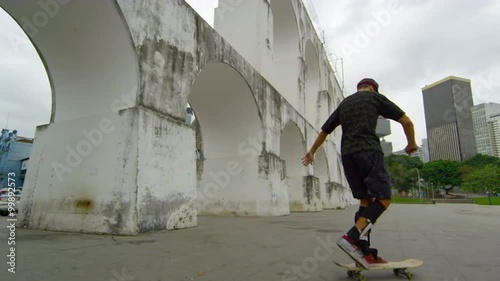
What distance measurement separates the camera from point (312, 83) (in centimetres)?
2275

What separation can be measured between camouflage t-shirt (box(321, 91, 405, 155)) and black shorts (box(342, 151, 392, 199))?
Answer: 57 millimetres

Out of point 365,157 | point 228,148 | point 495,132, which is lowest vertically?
point 365,157

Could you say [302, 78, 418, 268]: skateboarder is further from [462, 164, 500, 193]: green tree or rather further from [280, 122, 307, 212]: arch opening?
[462, 164, 500, 193]: green tree

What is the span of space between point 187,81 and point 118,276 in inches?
170

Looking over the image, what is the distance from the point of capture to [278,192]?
10.1 meters

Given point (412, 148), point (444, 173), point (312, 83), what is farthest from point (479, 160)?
point (412, 148)

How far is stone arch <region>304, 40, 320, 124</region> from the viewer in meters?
21.7

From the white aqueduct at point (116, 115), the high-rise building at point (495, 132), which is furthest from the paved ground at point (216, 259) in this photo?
the high-rise building at point (495, 132)

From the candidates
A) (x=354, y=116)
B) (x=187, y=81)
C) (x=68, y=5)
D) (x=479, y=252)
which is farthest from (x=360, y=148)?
(x=68, y=5)

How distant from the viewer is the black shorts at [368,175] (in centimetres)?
236

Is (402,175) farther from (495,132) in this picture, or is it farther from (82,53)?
(82,53)

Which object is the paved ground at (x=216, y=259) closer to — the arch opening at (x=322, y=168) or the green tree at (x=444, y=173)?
the arch opening at (x=322, y=168)

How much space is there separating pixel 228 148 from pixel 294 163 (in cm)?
529
